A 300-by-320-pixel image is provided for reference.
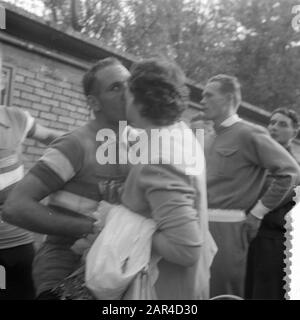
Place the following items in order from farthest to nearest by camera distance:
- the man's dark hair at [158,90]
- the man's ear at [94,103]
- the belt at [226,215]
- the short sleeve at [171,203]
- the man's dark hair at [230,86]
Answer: the man's dark hair at [230,86] < the belt at [226,215] < the man's ear at [94,103] < the man's dark hair at [158,90] < the short sleeve at [171,203]

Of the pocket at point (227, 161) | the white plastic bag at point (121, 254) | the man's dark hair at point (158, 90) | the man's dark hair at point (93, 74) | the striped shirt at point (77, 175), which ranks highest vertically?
the man's dark hair at point (93, 74)

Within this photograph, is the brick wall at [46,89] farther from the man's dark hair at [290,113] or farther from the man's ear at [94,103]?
the man's dark hair at [290,113]

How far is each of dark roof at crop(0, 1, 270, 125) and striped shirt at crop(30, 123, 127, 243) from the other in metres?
0.38

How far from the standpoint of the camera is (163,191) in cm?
109

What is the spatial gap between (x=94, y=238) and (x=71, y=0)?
3.13 ft

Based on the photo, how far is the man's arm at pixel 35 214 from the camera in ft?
4.01

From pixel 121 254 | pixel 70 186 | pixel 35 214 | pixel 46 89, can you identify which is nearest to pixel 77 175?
pixel 70 186

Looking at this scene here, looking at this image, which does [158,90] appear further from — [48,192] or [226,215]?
[226,215]

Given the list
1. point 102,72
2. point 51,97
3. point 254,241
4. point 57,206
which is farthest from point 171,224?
point 51,97

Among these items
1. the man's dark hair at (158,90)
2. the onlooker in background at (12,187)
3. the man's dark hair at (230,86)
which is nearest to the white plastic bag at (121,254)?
the man's dark hair at (158,90)

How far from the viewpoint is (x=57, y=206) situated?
4.33 feet

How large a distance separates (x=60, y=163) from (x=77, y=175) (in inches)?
3.0

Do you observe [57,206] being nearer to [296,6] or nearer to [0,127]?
[0,127]

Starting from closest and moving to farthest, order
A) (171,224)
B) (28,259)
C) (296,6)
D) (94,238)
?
1. (171,224)
2. (94,238)
3. (28,259)
4. (296,6)
